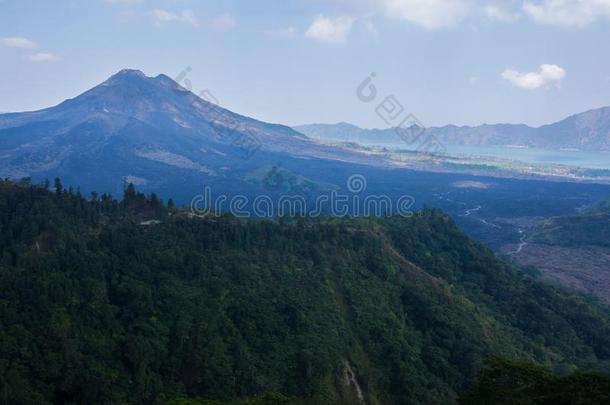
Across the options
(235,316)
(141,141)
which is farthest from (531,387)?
(141,141)

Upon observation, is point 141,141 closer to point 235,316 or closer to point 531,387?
point 235,316

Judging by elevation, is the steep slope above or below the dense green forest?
above

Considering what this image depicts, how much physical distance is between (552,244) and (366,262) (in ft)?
148

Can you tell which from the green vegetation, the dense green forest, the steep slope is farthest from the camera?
the steep slope

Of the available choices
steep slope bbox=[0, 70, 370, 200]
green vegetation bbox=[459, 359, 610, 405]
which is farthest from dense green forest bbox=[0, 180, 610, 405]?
steep slope bbox=[0, 70, 370, 200]

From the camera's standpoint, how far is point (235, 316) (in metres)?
23.6

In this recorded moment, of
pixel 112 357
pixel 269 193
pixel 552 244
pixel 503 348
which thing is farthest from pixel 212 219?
pixel 269 193

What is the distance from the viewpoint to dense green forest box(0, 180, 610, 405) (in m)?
18.4

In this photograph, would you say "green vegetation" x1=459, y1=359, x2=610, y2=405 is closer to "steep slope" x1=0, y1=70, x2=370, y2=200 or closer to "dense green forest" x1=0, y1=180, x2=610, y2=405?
"dense green forest" x1=0, y1=180, x2=610, y2=405

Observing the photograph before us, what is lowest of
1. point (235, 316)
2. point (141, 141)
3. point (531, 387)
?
point (235, 316)

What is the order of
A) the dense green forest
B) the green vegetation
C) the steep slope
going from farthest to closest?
the steep slope → the dense green forest → the green vegetation

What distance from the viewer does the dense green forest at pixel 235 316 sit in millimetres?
18375

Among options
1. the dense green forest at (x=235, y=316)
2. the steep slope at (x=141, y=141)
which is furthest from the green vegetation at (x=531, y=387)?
the steep slope at (x=141, y=141)

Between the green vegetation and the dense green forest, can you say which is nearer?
the green vegetation
